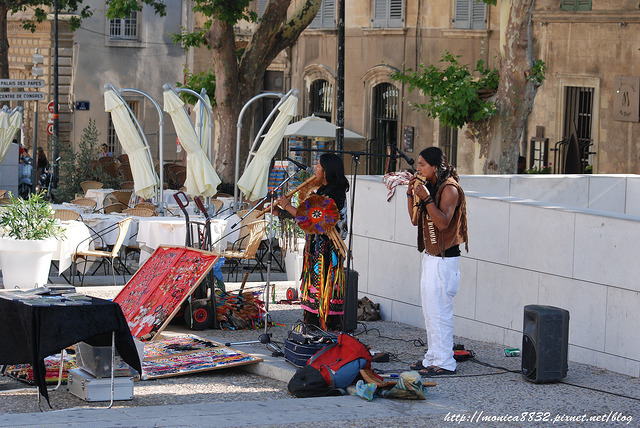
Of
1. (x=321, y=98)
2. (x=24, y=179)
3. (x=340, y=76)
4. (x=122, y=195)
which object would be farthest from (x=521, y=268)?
(x=321, y=98)

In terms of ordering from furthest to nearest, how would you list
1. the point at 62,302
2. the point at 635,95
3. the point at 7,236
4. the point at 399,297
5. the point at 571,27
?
the point at 571,27, the point at 635,95, the point at 7,236, the point at 399,297, the point at 62,302

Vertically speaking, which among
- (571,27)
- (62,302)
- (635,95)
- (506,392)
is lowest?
(506,392)

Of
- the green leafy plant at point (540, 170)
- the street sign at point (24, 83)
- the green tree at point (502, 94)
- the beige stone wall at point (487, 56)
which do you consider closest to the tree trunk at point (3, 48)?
the street sign at point (24, 83)

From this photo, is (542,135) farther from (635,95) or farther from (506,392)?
(506,392)

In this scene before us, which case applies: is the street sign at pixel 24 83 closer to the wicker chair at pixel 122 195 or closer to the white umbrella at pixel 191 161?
the wicker chair at pixel 122 195

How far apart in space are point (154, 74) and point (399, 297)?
107ft

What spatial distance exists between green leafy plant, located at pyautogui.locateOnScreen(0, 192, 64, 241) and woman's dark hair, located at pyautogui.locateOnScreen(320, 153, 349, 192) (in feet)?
14.6

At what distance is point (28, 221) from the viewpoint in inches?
520

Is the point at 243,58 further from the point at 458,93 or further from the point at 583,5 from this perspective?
the point at 583,5

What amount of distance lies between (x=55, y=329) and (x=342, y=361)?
2.14 meters

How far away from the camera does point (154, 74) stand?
43.0m

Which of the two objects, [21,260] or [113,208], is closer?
[21,260]

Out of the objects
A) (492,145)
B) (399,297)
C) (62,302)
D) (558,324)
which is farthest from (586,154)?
(62,302)

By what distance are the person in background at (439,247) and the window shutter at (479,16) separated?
951 inches
